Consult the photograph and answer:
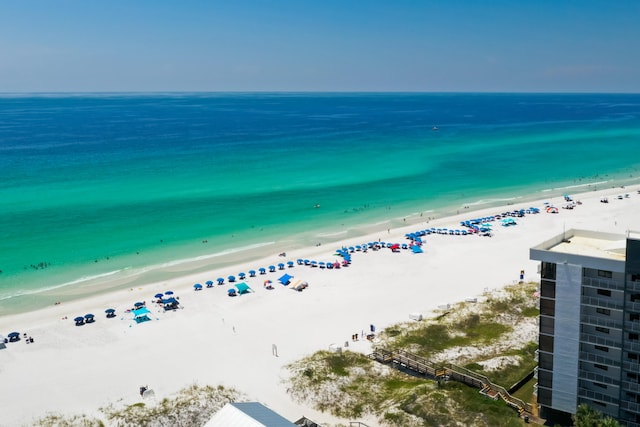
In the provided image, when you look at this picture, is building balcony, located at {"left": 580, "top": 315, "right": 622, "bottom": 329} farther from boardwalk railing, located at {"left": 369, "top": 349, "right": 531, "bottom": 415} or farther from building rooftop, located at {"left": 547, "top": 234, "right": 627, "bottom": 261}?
boardwalk railing, located at {"left": 369, "top": 349, "right": 531, "bottom": 415}

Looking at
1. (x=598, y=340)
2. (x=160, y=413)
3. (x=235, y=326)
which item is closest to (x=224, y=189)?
(x=235, y=326)

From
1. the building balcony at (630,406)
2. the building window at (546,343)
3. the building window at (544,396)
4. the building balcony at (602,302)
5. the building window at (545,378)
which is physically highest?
the building balcony at (602,302)

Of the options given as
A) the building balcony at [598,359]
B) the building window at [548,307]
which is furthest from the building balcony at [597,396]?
the building window at [548,307]

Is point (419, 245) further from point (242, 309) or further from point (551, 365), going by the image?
point (551, 365)

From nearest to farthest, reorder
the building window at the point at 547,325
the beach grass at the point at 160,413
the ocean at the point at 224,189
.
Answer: the building window at the point at 547,325
the beach grass at the point at 160,413
the ocean at the point at 224,189

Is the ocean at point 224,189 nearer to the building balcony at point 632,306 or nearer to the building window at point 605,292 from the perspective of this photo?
the building window at point 605,292

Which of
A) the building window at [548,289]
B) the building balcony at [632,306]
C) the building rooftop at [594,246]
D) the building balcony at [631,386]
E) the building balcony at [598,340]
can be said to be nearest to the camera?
the building balcony at [632,306]

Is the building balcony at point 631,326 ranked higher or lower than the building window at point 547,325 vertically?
higher

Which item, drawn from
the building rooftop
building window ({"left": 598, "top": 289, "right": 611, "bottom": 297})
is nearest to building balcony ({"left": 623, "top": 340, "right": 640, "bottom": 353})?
building window ({"left": 598, "top": 289, "right": 611, "bottom": 297})
